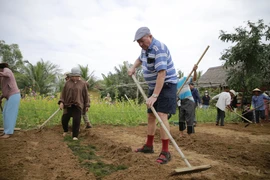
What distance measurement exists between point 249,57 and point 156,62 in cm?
941

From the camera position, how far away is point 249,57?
409 inches

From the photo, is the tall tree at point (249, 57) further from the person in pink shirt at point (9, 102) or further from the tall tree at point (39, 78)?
the tall tree at point (39, 78)

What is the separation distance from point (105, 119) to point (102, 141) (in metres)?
2.93

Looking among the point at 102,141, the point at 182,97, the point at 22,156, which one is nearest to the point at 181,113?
the point at 182,97

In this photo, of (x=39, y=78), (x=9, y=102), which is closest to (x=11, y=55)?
(x=39, y=78)

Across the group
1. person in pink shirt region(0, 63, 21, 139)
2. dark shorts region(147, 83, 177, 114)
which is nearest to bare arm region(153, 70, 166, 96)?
dark shorts region(147, 83, 177, 114)

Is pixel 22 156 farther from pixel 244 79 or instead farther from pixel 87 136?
pixel 244 79

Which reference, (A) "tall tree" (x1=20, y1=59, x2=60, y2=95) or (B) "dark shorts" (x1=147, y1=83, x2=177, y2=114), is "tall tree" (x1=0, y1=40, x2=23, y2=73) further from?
(B) "dark shorts" (x1=147, y1=83, x2=177, y2=114)

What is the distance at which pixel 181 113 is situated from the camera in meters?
5.02

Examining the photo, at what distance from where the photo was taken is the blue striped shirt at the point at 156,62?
266 centimetres

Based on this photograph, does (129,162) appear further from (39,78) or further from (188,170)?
(39,78)

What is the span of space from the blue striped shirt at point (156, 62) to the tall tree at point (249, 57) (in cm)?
856

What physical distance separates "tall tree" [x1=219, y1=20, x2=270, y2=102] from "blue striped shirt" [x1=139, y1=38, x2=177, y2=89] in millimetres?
8559

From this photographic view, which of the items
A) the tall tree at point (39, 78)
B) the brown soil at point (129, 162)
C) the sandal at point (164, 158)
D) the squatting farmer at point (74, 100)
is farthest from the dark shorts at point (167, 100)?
the tall tree at point (39, 78)
